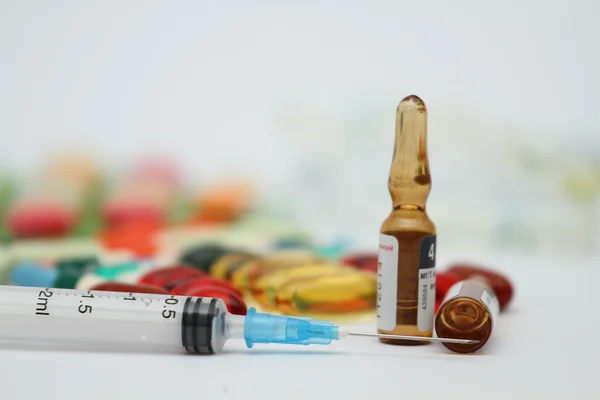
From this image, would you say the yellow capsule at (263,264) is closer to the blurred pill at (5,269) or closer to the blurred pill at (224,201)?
the blurred pill at (5,269)

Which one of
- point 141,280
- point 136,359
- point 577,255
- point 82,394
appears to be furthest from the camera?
point 577,255

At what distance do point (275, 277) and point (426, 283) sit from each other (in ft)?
1.27

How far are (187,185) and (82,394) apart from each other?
1.48 metres

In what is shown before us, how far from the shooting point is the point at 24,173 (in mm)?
2412

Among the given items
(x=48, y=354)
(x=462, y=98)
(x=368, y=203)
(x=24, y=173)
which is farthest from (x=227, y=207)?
(x=48, y=354)

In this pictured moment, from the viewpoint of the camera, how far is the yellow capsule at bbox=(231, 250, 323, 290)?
1.58 metres

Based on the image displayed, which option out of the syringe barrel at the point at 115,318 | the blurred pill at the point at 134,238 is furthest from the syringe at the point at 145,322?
the blurred pill at the point at 134,238

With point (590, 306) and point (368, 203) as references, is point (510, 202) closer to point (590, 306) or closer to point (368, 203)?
point (368, 203)

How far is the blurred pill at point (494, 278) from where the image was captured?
149 cm

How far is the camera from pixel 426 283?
118 cm

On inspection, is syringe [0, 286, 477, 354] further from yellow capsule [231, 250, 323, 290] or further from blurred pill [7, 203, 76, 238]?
blurred pill [7, 203, 76, 238]

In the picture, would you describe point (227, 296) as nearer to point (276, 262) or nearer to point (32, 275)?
point (276, 262)

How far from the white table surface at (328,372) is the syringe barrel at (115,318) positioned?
28 mm

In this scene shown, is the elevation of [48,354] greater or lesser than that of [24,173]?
lesser
